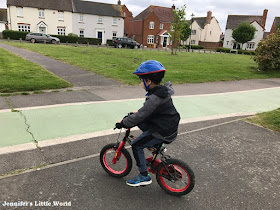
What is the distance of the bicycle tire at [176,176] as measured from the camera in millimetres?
2984

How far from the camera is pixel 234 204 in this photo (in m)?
2.99

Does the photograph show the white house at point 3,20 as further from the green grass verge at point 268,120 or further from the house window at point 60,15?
the green grass verge at point 268,120

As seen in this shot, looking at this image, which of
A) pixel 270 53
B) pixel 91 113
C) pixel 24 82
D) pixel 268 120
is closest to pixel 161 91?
pixel 91 113

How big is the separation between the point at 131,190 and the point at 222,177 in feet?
4.64

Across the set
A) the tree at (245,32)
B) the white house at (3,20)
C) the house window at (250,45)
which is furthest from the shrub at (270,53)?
the house window at (250,45)

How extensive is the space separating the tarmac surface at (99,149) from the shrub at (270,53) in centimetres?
1001

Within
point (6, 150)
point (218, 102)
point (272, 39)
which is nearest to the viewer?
point (6, 150)

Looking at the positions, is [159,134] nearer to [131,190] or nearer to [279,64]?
[131,190]

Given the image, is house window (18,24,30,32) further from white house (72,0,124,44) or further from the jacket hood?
the jacket hood

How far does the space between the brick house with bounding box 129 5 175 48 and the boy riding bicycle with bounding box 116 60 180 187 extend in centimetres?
4895

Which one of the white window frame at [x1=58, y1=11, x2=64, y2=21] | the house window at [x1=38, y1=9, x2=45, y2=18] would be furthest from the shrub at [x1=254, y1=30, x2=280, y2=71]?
the house window at [x1=38, y1=9, x2=45, y2=18]

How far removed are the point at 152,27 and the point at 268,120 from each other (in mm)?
48853

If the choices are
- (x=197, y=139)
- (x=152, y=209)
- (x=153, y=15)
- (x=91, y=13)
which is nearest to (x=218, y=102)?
(x=197, y=139)

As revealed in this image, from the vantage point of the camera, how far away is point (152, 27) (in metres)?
51.7
